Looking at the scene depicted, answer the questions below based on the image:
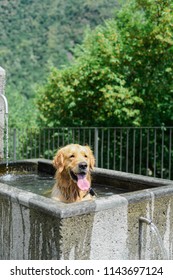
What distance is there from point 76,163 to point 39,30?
56547mm

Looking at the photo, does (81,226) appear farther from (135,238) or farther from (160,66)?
(160,66)

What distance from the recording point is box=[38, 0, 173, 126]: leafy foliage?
1111 cm

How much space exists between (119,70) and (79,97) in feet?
5.43

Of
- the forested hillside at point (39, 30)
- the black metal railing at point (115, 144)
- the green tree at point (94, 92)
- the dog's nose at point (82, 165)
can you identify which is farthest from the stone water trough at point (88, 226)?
the forested hillside at point (39, 30)

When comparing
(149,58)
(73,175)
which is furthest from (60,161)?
(149,58)

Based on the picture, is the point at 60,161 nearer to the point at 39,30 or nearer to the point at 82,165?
the point at 82,165

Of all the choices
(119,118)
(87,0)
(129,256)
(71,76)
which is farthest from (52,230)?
(87,0)

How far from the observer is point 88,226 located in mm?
3098

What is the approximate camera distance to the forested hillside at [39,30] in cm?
5341

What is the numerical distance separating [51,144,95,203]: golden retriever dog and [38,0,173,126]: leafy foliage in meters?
6.87

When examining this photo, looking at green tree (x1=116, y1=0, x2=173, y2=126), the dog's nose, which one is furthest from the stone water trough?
green tree (x1=116, y1=0, x2=173, y2=126)

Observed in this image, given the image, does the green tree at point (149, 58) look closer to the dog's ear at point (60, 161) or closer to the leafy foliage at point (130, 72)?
the leafy foliage at point (130, 72)

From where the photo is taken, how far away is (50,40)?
180 feet

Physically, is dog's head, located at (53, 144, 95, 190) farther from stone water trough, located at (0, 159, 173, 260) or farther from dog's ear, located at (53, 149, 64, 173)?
stone water trough, located at (0, 159, 173, 260)
